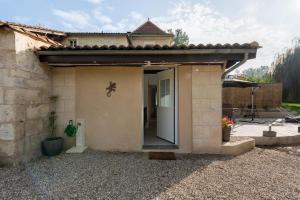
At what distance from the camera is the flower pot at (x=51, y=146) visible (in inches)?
225

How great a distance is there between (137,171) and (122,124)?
194 cm

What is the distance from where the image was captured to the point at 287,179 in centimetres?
440

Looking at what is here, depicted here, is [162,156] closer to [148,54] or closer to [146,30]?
[148,54]

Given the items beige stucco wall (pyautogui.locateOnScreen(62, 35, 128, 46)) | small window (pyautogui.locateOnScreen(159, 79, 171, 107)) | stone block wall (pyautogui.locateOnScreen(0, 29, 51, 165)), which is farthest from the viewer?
beige stucco wall (pyautogui.locateOnScreen(62, 35, 128, 46))

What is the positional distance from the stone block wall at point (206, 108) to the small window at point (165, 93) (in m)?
1.04

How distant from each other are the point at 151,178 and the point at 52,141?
3120 millimetres

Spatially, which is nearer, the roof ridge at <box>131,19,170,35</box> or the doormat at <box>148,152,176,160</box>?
the doormat at <box>148,152,176,160</box>

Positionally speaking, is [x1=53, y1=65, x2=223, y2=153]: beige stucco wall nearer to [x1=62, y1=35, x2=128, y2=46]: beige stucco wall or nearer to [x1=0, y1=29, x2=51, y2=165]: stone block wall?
[x1=0, y1=29, x2=51, y2=165]: stone block wall

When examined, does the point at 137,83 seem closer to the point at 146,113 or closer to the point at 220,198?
the point at 220,198

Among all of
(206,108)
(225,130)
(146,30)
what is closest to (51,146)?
(206,108)

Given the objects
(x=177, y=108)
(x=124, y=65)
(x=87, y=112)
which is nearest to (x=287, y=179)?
(x=177, y=108)

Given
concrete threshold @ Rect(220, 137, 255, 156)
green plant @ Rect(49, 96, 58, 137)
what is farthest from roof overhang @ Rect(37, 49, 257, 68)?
concrete threshold @ Rect(220, 137, 255, 156)

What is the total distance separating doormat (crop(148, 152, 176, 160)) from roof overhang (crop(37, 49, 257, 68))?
2.64m

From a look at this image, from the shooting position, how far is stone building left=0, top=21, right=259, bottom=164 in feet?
16.0
